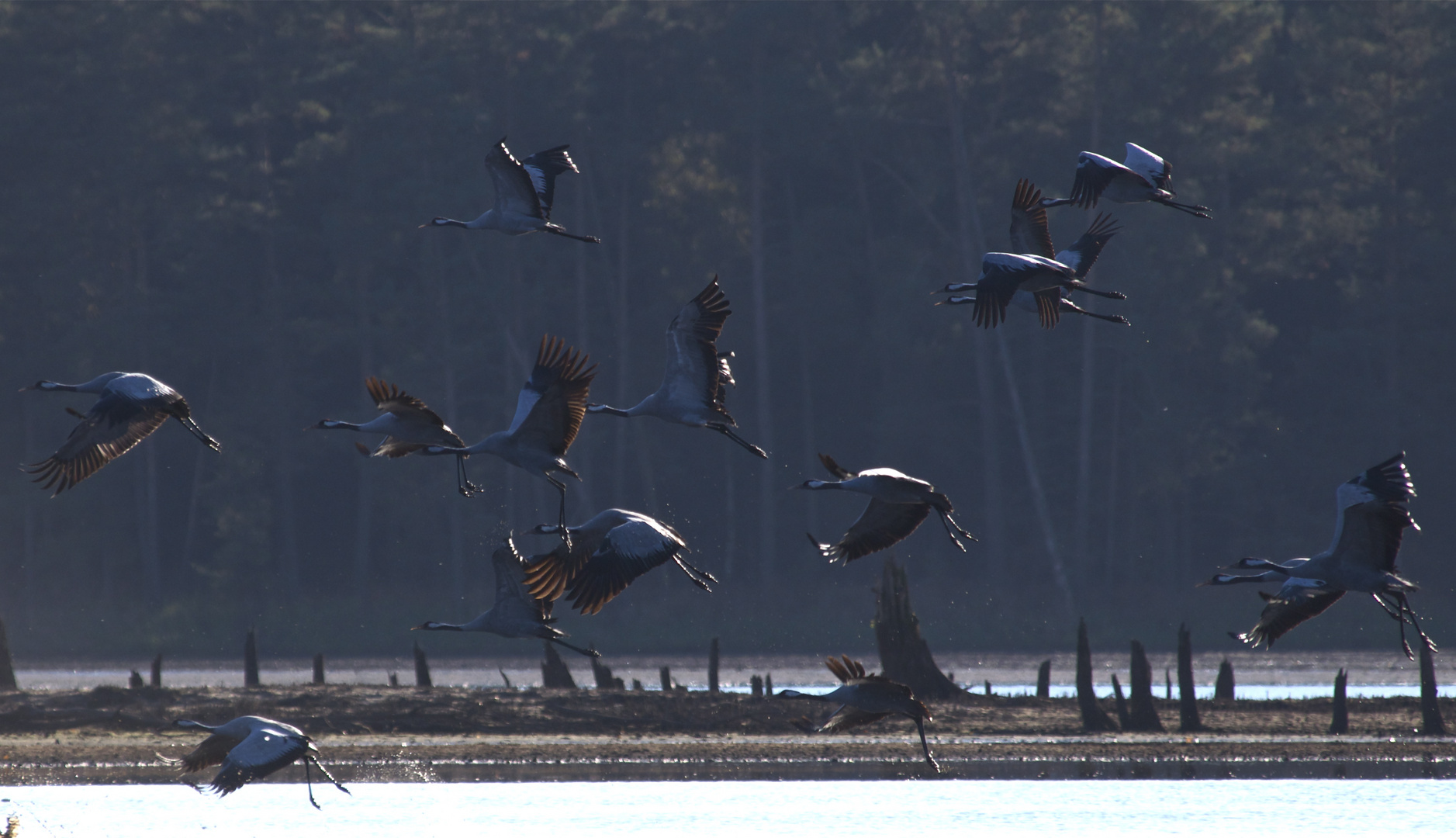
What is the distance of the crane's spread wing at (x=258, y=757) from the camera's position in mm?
16344

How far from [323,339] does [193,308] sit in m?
5.79

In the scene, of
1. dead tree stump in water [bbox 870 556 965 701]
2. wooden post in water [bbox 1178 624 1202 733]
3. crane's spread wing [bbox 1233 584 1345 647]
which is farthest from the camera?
dead tree stump in water [bbox 870 556 965 701]

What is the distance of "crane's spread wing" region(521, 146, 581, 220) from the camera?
1802 centimetres

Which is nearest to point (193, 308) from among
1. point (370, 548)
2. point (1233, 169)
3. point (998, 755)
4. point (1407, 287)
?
point (370, 548)

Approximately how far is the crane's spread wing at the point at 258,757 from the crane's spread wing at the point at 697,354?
4.29 metres

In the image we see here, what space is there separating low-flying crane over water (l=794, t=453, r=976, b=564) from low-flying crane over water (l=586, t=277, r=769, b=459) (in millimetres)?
881

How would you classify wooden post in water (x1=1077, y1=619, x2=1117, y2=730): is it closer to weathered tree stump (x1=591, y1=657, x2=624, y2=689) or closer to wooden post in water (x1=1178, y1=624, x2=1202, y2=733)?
wooden post in water (x1=1178, y1=624, x2=1202, y2=733)

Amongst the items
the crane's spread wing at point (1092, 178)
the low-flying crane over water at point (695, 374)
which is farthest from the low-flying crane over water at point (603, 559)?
the crane's spread wing at point (1092, 178)

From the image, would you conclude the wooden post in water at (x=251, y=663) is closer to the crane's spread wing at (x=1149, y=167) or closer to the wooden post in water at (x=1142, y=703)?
the wooden post in water at (x=1142, y=703)

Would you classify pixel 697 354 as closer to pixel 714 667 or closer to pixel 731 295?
pixel 714 667

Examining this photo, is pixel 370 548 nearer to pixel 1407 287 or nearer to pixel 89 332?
pixel 89 332

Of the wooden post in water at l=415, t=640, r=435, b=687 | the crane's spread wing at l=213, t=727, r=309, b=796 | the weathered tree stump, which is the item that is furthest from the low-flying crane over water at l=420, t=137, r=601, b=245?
the wooden post in water at l=415, t=640, r=435, b=687

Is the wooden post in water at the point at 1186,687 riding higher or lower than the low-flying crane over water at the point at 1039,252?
lower

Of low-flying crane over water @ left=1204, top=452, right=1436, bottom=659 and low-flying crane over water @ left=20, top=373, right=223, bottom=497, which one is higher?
low-flying crane over water @ left=20, top=373, right=223, bottom=497
